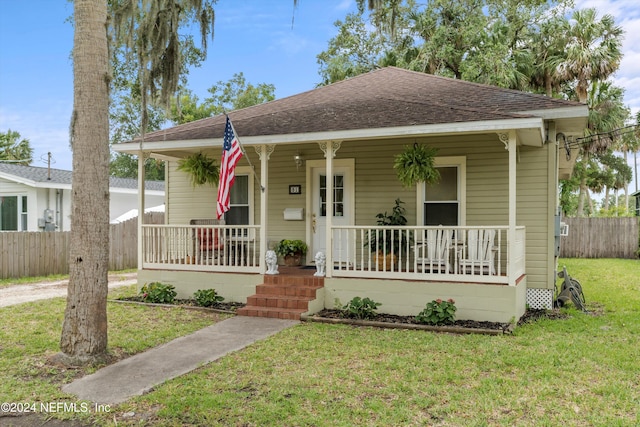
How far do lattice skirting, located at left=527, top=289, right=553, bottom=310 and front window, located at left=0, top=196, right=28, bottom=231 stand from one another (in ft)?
52.6

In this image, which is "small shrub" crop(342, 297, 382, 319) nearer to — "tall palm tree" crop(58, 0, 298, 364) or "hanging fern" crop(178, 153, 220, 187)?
"tall palm tree" crop(58, 0, 298, 364)

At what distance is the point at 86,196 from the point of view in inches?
199

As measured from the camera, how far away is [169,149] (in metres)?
8.89

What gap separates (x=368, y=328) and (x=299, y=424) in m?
3.33

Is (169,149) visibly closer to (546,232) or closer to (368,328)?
(368,328)

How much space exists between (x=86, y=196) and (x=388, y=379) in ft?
12.0

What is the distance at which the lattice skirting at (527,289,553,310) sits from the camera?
318 inches

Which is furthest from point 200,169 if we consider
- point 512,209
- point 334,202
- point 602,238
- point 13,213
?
point 602,238

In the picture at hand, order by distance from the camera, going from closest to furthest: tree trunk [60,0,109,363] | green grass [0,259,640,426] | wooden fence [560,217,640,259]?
1. green grass [0,259,640,426]
2. tree trunk [60,0,109,363]
3. wooden fence [560,217,640,259]

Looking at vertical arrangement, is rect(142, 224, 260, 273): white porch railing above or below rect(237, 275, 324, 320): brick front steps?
above

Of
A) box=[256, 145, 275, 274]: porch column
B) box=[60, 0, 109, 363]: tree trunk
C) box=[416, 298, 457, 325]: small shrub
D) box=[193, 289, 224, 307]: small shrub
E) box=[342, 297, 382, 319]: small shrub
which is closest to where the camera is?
→ box=[60, 0, 109, 363]: tree trunk

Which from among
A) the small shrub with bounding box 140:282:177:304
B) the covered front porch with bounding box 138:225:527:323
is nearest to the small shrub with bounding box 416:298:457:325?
the covered front porch with bounding box 138:225:527:323

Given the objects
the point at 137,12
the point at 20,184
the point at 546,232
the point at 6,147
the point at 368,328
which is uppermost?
the point at 6,147

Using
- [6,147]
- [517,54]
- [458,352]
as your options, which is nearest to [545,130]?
[458,352]
